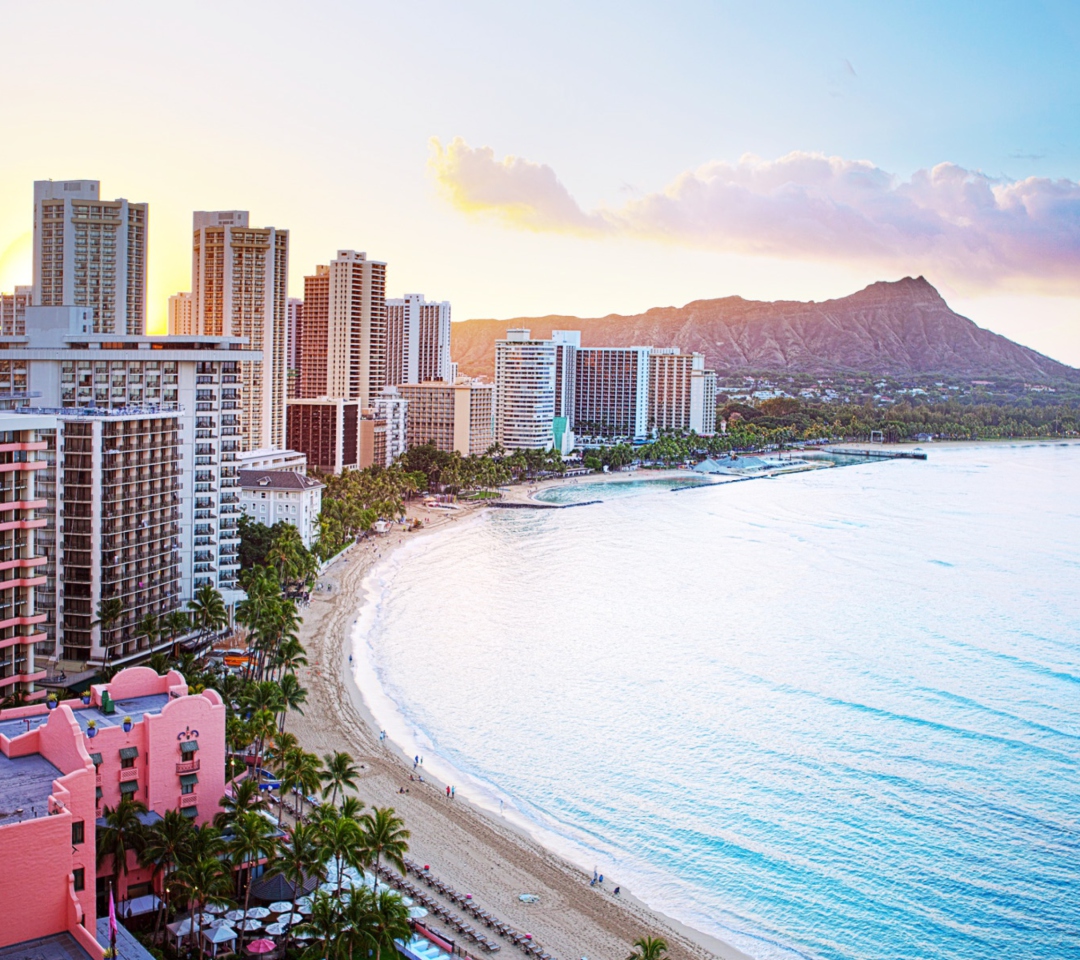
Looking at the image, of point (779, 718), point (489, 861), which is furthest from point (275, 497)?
point (489, 861)

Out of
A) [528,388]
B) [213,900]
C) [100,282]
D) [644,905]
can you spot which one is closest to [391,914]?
[213,900]

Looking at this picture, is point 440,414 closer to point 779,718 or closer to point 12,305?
point 12,305

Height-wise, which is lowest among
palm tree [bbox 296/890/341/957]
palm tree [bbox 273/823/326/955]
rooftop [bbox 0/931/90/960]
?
palm tree [bbox 296/890/341/957]

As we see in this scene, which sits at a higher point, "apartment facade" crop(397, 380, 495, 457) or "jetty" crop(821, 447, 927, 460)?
"apartment facade" crop(397, 380, 495, 457)

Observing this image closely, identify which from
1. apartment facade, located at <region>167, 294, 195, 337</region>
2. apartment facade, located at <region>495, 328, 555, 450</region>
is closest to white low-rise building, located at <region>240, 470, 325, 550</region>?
apartment facade, located at <region>167, 294, 195, 337</region>

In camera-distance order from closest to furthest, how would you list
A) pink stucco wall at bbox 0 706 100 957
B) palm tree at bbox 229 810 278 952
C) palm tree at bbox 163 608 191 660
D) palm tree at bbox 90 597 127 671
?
pink stucco wall at bbox 0 706 100 957 < palm tree at bbox 229 810 278 952 < palm tree at bbox 90 597 127 671 < palm tree at bbox 163 608 191 660

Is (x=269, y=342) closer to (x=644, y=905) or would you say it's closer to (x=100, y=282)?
(x=100, y=282)

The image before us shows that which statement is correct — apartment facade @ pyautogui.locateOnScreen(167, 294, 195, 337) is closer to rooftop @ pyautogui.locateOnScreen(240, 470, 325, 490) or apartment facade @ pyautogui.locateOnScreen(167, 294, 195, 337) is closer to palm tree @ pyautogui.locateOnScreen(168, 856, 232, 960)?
rooftop @ pyautogui.locateOnScreen(240, 470, 325, 490)
